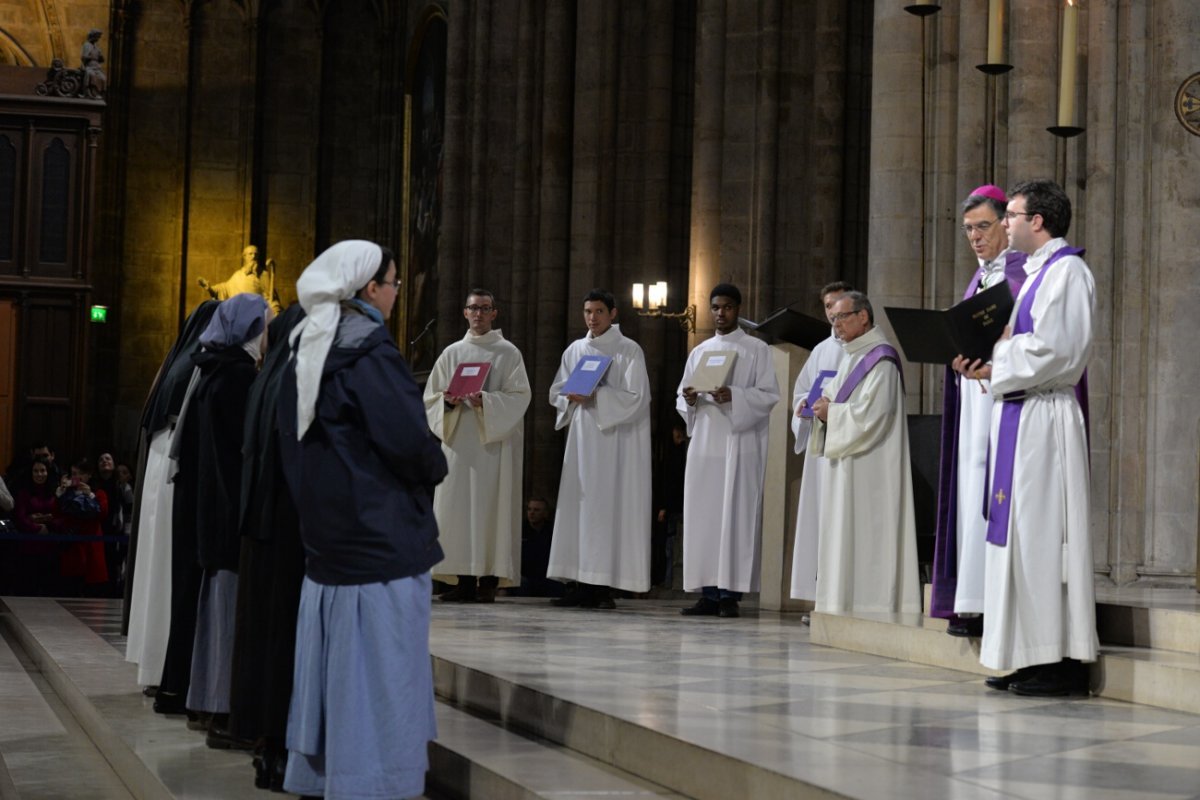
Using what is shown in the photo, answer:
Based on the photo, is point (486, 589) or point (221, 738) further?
point (486, 589)

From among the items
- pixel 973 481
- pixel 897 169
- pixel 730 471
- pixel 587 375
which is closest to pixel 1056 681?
pixel 973 481

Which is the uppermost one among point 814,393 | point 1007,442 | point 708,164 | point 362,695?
point 708,164

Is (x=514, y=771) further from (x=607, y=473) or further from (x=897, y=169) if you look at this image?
(x=897, y=169)

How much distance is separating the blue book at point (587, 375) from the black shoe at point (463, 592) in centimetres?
160

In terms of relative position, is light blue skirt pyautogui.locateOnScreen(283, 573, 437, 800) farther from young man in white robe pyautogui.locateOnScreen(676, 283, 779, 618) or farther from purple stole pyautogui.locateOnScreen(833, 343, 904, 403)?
young man in white robe pyautogui.locateOnScreen(676, 283, 779, 618)

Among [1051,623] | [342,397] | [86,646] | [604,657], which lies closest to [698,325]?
[86,646]

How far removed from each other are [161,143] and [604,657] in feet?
68.2

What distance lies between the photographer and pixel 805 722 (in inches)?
225

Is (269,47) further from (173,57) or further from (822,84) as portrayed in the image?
(822,84)

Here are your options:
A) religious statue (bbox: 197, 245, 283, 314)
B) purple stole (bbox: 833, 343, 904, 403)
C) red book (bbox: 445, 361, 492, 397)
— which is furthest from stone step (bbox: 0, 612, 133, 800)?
religious statue (bbox: 197, 245, 283, 314)

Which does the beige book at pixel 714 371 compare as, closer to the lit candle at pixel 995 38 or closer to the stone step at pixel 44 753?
the lit candle at pixel 995 38

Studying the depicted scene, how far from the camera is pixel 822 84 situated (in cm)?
1614

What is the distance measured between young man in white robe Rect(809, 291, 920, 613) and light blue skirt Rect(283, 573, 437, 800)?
404cm

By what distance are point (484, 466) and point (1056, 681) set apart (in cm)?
553
